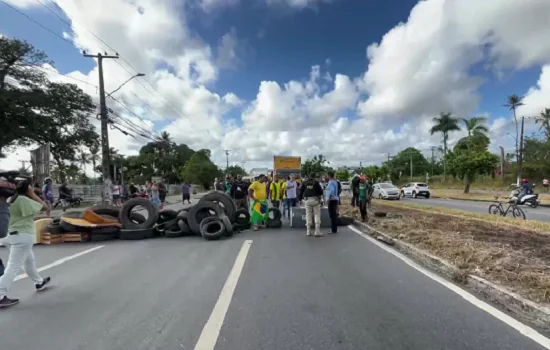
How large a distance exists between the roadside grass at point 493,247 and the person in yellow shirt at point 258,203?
3.57m

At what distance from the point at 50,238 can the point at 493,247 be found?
1067 centimetres

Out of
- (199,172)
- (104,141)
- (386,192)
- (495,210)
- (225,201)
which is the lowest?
(386,192)

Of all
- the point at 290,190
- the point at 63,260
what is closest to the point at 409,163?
the point at 290,190

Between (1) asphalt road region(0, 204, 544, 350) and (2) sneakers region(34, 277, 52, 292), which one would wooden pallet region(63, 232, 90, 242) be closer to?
(1) asphalt road region(0, 204, 544, 350)

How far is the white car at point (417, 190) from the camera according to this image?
1497 inches

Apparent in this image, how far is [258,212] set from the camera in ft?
43.0

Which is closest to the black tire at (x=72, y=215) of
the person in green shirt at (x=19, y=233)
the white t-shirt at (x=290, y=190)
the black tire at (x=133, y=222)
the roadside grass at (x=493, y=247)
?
the black tire at (x=133, y=222)

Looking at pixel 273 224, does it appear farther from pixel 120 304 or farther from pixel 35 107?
pixel 35 107

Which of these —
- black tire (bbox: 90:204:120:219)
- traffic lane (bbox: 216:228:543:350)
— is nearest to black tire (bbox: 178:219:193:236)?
black tire (bbox: 90:204:120:219)

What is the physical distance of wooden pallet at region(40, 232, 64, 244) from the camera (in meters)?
10.6

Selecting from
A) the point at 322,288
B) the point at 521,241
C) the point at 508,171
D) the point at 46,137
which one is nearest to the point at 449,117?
the point at 508,171

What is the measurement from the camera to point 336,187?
11.7 m

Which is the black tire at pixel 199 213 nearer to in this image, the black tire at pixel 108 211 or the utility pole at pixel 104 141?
the black tire at pixel 108 211

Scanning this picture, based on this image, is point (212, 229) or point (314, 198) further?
point (212, 229)
